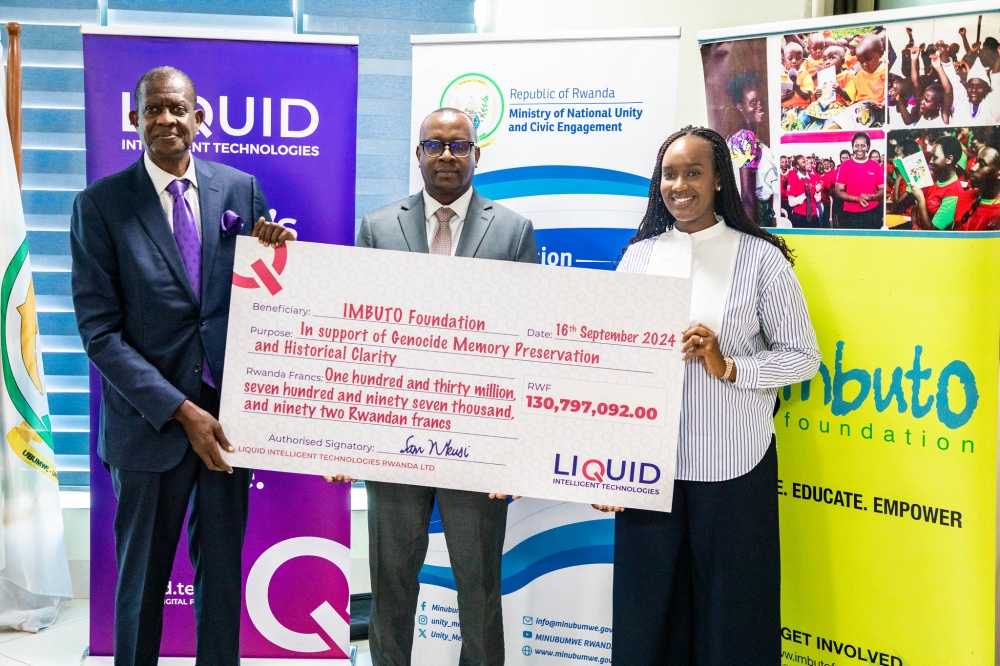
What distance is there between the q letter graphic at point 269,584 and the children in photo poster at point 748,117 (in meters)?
1.88

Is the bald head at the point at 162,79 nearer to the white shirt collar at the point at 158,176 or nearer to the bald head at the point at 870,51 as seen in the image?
the white shirt collar at the point at 158,176

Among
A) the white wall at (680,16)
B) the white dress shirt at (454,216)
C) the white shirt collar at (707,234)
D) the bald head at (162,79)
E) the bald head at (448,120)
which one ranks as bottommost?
the white shirt collar at (707,234)

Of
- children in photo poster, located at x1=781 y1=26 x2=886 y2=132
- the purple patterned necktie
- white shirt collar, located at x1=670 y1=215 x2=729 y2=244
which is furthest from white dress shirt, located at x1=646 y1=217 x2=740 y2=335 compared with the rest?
the purple patterned necktie

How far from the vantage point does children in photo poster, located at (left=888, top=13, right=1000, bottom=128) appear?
2.16 m

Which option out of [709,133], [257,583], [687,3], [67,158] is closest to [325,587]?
[257,583]

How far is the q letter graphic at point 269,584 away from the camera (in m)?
2.82

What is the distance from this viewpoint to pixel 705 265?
212 cm

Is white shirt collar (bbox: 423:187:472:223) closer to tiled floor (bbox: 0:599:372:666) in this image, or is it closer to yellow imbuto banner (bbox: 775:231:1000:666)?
yellow imbuto banner (bbox: 775:231:1000:666)

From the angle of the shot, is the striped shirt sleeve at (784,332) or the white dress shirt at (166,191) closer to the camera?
the striped shirt sleeve at (784,332)

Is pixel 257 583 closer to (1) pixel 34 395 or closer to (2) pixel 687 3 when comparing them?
(1) pixel 34 395

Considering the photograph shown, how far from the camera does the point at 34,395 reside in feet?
10.5

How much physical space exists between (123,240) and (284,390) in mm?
593
